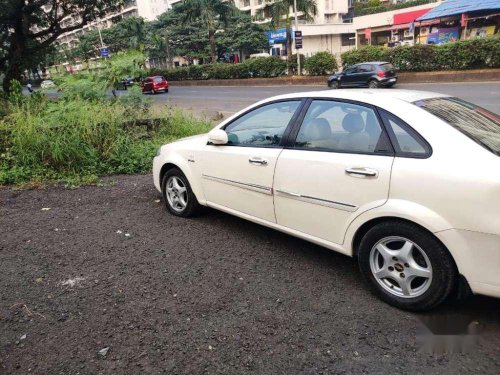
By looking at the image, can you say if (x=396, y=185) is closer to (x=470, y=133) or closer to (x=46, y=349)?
(x=470, y=133)

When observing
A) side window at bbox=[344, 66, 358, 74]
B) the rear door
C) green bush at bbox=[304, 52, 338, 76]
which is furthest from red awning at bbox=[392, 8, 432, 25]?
the rear door

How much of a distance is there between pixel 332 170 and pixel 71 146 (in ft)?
16.8

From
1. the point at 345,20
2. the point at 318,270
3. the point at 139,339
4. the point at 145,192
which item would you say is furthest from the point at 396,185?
the point at 345,20

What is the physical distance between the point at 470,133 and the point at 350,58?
26.4 m

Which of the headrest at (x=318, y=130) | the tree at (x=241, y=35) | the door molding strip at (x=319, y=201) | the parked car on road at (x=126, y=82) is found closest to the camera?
the door molding strip at (x=319, y=201)

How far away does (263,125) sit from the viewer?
13.0ft

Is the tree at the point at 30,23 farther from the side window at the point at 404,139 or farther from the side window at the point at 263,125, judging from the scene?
the side window at the point at 404,139

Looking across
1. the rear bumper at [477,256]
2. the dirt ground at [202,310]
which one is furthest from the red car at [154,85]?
the rear bumper at [477,256]

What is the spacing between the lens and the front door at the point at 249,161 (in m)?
3.64

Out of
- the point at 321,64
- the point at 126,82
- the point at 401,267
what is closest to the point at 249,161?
the point at 401,267

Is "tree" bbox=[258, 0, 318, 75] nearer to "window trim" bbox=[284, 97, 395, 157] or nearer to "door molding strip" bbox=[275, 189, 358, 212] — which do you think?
"window trim" bbox=[284, 97, 395, 157]

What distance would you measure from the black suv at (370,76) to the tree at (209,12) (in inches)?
969

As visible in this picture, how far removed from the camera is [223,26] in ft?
164

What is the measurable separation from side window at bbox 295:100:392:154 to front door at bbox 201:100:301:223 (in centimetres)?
21
